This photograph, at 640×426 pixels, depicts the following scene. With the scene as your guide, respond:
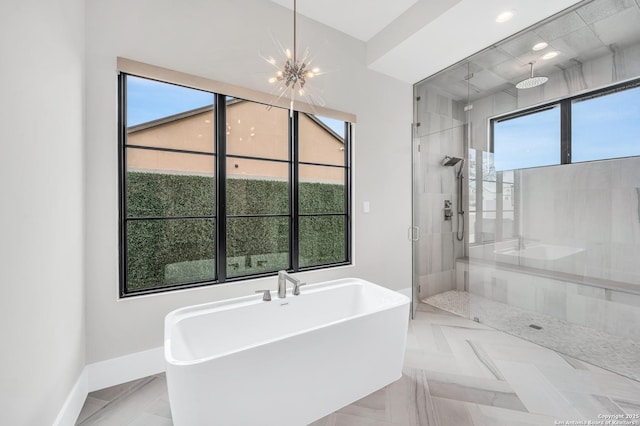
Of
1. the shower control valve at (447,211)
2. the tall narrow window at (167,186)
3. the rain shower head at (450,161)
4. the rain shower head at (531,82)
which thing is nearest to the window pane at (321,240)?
the tall narrow window at (167,186)

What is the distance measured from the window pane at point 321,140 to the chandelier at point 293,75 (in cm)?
20

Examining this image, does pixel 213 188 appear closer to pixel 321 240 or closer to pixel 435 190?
pixel 321 240

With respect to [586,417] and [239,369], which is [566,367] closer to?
[586,417]

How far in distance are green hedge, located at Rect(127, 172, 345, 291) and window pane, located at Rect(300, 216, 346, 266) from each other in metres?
0.01

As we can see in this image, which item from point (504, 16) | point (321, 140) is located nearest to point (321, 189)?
point (321, 140)

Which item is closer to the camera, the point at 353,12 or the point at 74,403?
the point at 74,403

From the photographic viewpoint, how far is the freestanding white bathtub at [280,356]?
1.20 metres

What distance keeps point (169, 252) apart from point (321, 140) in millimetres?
1760

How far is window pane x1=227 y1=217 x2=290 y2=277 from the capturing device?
2.30m

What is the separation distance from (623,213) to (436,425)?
221cm

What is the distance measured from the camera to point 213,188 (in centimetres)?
220

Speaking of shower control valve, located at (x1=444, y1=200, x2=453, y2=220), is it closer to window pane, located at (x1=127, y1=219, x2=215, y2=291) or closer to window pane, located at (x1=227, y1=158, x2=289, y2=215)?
window pane, located at (x1=227, y1=158, x2=289, y2=215)

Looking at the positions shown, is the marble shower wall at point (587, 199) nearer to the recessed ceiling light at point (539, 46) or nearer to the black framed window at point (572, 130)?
the black framed window at point (572, 130)

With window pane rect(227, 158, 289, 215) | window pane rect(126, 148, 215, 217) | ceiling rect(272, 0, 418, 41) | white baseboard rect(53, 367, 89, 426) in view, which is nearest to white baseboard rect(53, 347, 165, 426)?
white baseboard rect(53, 367, 89, 426)
